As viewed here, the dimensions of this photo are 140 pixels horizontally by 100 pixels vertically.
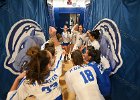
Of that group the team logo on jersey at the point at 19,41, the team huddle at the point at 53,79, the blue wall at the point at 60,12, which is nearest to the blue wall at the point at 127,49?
the team huddle at the point at 53,79

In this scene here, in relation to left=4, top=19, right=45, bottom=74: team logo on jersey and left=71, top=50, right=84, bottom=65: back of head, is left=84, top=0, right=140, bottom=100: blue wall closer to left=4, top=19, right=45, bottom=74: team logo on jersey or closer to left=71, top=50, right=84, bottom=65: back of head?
left=71, top=50, right=84, bottom=65: back of head

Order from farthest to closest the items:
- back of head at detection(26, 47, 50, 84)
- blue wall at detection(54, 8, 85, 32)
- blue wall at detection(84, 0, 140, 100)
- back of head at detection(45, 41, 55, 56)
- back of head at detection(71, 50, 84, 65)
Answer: blue wall at detection(54, 8, 85, 32) < blue wall at detection(84, 0, 140, 100) < back of head at detection(45, 41, 55, 56) < back of head at detection(71, 50, 84, 65) < back of head at detection(26, 47, 50, 84)

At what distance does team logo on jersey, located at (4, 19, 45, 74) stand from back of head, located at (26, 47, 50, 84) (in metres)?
1.36

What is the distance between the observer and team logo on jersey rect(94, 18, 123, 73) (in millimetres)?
3783

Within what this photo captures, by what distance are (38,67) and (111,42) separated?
2.14m

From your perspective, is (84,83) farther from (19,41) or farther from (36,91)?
(19,41)

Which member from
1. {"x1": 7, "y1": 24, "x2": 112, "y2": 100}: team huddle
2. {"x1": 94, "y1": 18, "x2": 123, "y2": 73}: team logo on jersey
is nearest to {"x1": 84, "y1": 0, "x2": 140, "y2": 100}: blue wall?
{"x1": 94, "y1": 18, "x2": 123, "y2": 73}: team logo on jersey

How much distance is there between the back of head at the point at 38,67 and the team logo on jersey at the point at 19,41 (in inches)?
53.6

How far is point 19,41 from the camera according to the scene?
367 centimetres

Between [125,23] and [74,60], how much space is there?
1.09 m

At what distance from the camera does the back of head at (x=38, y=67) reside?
220cm

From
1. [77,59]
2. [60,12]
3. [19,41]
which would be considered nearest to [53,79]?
[77,59]

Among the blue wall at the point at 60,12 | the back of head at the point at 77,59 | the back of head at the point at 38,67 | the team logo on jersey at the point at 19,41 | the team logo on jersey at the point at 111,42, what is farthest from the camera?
the blue wall at the point at 60,12

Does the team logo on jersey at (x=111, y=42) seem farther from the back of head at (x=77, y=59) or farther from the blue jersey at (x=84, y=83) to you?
the blue jersey at (x=84, y=83)
